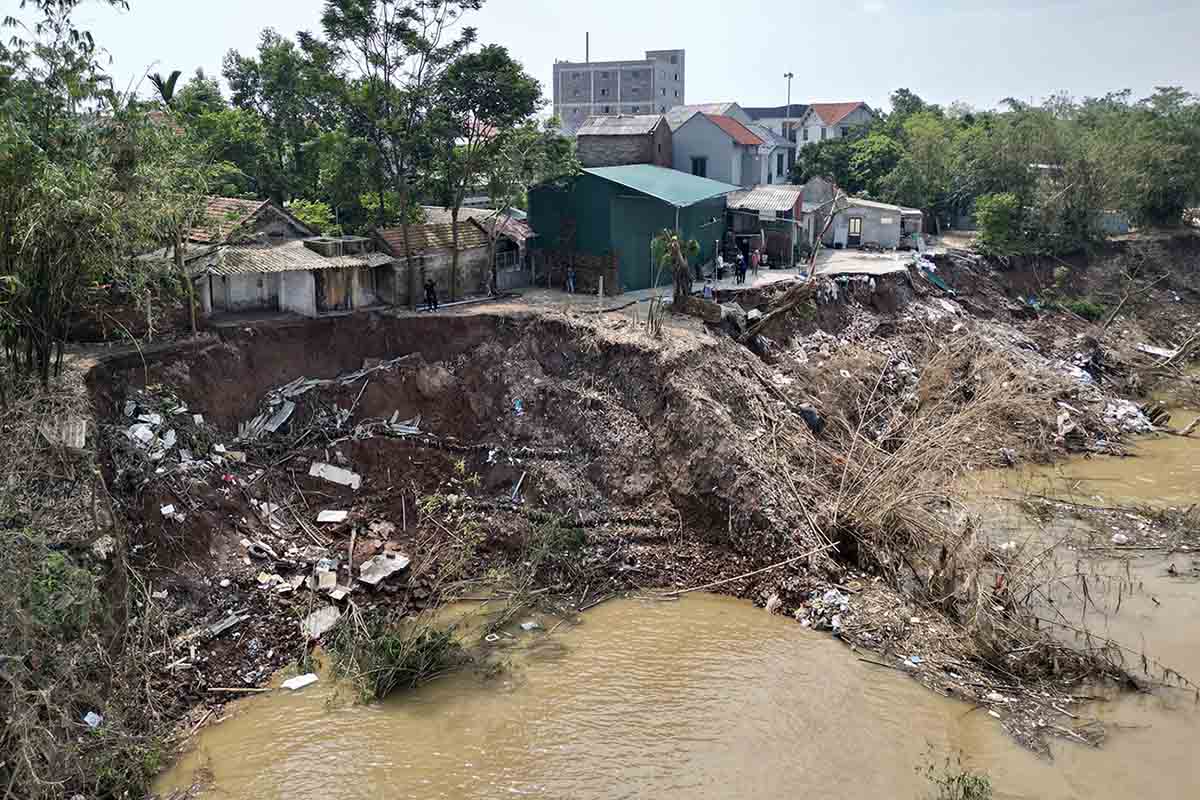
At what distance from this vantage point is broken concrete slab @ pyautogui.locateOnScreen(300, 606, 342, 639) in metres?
13.9

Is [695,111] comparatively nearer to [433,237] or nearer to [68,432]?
[433,237]

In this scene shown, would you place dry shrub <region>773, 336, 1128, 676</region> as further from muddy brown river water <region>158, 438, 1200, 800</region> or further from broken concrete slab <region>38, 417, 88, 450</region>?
broken concrete slab <region>38, 417, 88, 450</region>

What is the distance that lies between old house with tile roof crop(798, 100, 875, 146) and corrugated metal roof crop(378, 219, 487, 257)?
3536cm

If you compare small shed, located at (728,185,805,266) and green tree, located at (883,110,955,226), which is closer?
small shed, located at (728,185,805,266)

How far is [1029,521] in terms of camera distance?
59.2 ft

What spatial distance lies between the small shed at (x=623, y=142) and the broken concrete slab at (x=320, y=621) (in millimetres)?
21276

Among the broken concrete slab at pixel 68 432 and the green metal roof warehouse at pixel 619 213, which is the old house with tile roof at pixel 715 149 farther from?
the broken concrete slab at pixel 68 432

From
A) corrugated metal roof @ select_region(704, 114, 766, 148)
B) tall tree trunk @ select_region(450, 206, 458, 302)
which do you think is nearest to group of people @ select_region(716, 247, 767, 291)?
corrugated metal roof @ select_region(704, 114, 766, 148)

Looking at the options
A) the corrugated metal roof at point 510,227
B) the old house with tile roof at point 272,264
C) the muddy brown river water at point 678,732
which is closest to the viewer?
the muddy brown river water at point 678,732

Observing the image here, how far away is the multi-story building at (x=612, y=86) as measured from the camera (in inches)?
3020

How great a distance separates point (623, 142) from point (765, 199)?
214 inches

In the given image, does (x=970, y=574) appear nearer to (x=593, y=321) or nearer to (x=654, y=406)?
(x=654, y=406)

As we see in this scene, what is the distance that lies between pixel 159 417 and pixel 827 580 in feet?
39.0

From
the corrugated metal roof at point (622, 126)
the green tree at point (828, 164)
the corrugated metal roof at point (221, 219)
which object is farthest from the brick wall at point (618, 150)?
the corrugated metal roof at point (221, 219)
